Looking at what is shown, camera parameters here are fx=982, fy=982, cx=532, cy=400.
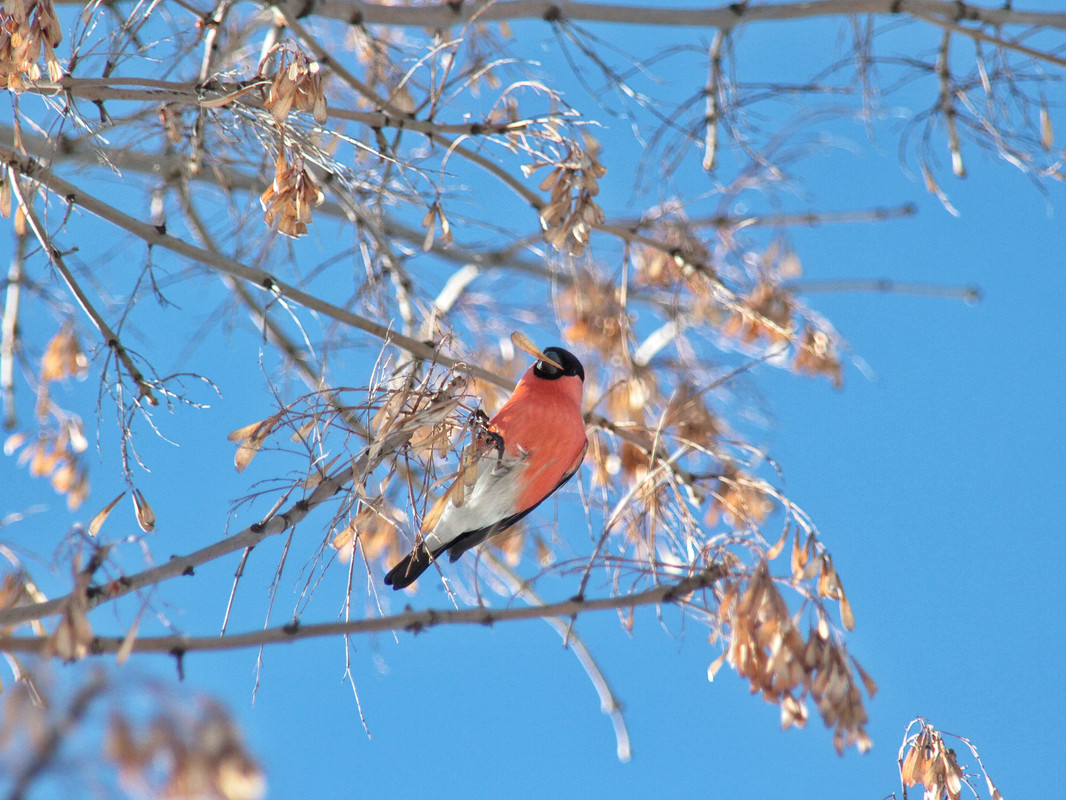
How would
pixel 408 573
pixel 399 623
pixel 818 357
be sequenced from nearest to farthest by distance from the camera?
pixel 399 623 → pixel 408 573 → pixel 818 357

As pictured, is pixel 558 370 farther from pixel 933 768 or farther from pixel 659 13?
pixel 933 768

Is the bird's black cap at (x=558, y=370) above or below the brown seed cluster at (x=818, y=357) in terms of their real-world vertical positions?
below

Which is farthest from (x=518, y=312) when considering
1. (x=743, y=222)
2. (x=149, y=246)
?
(x=149, y=246)

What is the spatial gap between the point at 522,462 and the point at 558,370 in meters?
0.49

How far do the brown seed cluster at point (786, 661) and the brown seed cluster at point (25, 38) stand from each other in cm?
180

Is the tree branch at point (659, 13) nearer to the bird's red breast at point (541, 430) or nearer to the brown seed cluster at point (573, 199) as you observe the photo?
the brown seed cluster at point (573, 199)

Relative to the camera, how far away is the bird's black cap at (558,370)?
10.2 ft

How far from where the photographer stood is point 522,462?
2.76 meters

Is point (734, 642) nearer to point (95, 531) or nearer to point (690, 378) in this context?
point (95, 531)

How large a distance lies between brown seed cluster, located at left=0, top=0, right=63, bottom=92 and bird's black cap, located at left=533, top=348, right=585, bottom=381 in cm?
157

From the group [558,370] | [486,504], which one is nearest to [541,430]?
[486,504]

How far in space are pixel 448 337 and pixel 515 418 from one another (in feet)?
1.83

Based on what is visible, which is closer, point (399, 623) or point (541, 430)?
point (399, 623)

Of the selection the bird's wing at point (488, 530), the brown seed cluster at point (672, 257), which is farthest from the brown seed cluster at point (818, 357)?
the bird's wing at point (488, 530)
